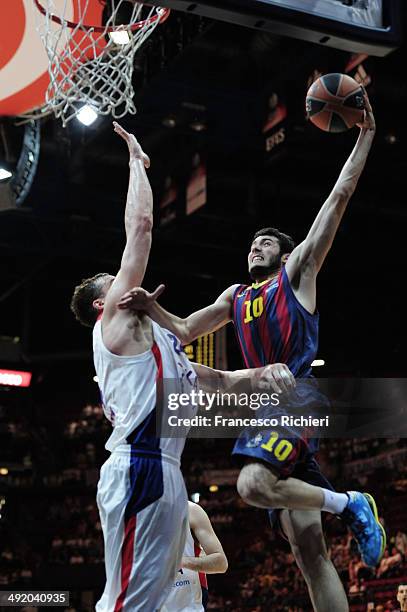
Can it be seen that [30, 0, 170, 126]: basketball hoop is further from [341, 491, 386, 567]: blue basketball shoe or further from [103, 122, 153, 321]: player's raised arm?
[341, 491, 386, 567]: blue basketball shoe

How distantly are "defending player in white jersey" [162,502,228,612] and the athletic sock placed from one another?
144 cm

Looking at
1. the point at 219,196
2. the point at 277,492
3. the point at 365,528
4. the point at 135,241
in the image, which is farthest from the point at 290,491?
the point at 219,196

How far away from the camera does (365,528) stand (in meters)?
4.41

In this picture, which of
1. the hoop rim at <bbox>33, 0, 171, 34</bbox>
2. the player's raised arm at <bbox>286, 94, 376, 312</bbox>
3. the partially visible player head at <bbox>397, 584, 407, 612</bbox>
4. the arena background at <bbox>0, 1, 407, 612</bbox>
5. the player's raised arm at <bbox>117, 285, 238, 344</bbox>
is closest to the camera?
the player's raised arm at <bbox>117, 285, 238, 344</bbox>

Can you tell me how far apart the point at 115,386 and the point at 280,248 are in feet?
4.96

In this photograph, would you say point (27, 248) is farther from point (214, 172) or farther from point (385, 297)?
point (385, 297)

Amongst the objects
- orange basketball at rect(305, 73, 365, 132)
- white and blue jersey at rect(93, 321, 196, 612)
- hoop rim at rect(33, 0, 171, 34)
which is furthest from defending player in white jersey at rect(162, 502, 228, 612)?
hoop rim at rect(33, 0, 171, 34)

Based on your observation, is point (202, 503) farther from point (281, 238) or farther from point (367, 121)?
point (367, 121)

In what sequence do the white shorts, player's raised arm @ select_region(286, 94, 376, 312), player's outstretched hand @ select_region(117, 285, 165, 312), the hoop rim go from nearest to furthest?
the white shorts → player's outstretched hand @ select_region(117, 285, 165, 312) → player's raised arm @ select_region(286, 94, 376, 312) → the hoop rim

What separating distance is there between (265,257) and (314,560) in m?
1.64

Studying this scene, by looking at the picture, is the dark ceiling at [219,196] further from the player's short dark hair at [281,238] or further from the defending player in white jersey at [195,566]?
the defending player in white jersey at [195,566]

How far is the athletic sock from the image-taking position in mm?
4402

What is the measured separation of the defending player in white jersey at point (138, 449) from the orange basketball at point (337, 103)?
110cm

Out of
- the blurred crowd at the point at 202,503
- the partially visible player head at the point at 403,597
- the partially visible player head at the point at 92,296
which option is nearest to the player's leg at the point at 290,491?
the partially visible player head at the point at 92,296
